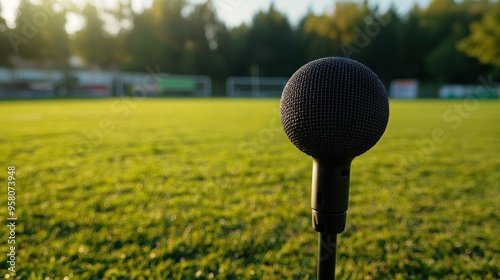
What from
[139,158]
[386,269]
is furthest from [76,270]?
[139,158]

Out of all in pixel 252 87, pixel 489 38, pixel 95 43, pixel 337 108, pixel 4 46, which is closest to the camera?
pixel 337 108

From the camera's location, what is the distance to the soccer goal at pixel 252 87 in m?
41.1

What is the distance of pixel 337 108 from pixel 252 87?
41581mm

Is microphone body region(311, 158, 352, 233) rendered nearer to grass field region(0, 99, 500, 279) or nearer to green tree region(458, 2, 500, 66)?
grass field region(0, 99, 500, 279)

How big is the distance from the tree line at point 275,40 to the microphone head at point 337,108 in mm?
38969

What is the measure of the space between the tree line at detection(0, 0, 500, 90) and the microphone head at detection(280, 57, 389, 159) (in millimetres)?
38969

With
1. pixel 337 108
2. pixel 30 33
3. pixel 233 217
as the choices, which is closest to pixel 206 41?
pixel 30 33

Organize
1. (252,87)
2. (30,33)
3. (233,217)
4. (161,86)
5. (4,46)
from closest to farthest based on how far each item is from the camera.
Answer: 1. (233,217)
2. (30,33)
3. (4,46)
4. (161,86)
5. (252,87)

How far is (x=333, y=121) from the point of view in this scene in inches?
33.5

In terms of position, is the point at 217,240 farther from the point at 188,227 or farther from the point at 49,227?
the point at 49,227

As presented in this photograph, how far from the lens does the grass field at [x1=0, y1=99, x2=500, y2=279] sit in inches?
64.3

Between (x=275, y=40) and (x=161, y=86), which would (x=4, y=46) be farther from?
(x=275, y=40)

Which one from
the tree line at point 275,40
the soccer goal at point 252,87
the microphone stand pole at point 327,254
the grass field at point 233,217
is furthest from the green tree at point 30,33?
the microphone stand pole at point 327,254

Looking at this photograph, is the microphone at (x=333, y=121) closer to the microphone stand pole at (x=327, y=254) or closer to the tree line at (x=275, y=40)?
the microphone stand pole at (x=327, y=254)
